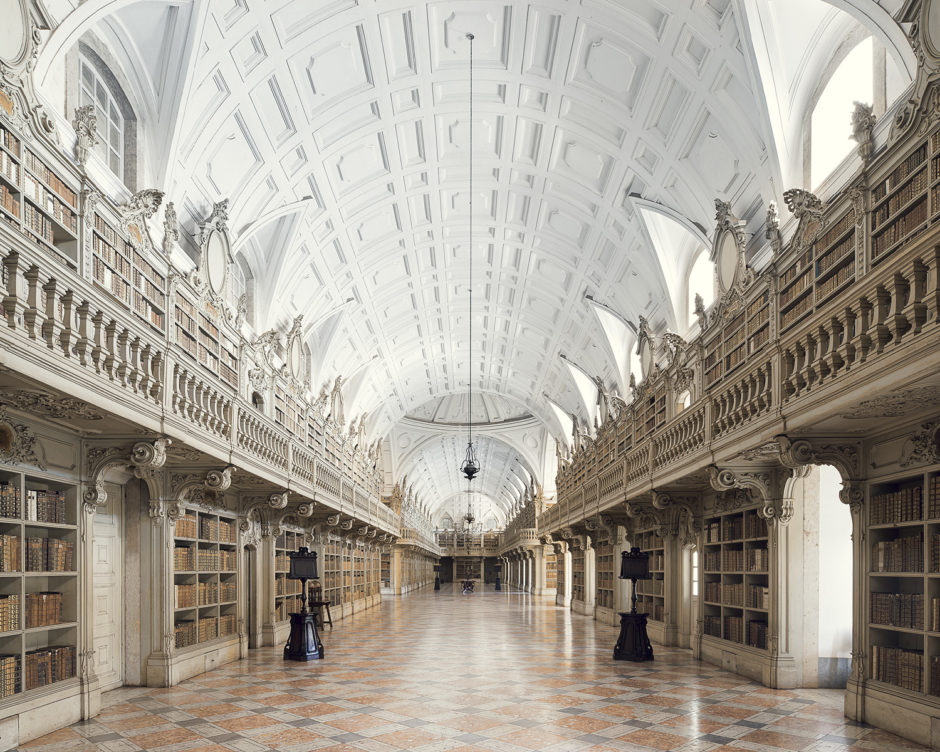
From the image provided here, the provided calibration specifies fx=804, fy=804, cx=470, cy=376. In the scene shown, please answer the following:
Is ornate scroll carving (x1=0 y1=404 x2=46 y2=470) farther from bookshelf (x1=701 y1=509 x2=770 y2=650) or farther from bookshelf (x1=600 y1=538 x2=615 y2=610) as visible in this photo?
bookshelf (x1=600 y1=538 x2=615 y2=610)

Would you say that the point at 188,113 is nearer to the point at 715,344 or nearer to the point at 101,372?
the point at 101,372

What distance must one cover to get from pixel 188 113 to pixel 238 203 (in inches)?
118

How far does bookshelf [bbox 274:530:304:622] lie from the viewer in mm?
18047

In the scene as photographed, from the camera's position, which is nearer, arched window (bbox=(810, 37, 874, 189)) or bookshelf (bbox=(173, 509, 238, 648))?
arched window (bbox=(810, 37, 874, 189))

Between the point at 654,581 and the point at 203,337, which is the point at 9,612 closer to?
the point at 203,337

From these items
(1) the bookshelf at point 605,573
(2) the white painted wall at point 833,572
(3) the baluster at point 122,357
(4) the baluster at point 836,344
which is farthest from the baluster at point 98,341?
(1) the bookshelf at point 605,573

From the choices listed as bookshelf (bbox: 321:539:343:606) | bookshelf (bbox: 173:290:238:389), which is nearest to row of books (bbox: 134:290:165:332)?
bookshelf (bbox: 173:290:238:389)

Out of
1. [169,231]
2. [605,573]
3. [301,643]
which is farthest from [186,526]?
[605,573]

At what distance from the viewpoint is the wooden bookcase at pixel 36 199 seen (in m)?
6.17

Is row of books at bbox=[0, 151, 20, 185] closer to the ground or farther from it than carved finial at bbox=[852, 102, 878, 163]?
closer to the ground

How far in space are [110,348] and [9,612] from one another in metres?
2.62

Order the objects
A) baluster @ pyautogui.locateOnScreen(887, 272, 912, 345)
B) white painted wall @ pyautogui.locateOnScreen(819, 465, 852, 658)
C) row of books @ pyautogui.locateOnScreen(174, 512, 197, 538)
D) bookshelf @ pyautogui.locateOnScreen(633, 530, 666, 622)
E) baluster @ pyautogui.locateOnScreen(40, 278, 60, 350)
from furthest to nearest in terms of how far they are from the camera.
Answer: bookshelf @ pyautogui.locateOnScreen(633, 530, 666, 622) → row of books @ pyautogui.locateOnScreen(174, 512, 197, 538) → white painted wall @ pyautogui.locateOnScreen(819, 465, 852, 658) → baluster @ pyautogui.locateOnScreen(40, 278, 60, 350) → baluster @ pyautogui.locateOnScreen(887, 272, 912, 345)

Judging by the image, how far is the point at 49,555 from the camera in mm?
8336

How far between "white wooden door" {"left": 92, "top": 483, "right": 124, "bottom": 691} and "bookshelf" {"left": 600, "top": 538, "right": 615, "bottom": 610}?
14279 millimetres
